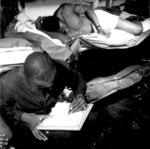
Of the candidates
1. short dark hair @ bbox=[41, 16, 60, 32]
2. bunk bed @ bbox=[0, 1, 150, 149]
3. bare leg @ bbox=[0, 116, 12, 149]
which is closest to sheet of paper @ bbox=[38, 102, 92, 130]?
bare leg @ bbox=[0, 116, 12, 149]

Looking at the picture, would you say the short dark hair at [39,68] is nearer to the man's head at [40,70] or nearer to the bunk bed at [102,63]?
the man's head at [40,70]

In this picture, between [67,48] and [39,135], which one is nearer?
[39,135]

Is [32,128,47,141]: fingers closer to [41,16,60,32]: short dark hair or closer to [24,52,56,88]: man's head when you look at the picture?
[24,52,56,88]: man's head

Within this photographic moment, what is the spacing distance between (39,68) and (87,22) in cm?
148

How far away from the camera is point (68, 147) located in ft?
7.87

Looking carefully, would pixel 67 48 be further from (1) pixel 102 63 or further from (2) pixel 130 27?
(2) pixel 130 27

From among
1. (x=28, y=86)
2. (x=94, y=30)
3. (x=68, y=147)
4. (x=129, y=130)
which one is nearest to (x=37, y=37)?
(x=28, y=86)

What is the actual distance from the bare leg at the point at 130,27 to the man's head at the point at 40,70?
145 centimetres

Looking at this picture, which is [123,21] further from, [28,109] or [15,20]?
[28,109]

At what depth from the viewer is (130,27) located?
10.5 ft

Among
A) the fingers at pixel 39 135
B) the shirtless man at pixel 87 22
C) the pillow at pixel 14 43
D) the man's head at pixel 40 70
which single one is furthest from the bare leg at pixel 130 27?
the fingers at pixel 39 135

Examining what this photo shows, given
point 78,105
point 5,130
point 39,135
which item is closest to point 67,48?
point 78,105

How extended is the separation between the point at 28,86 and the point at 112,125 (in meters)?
1.02

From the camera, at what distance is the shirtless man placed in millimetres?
3166
